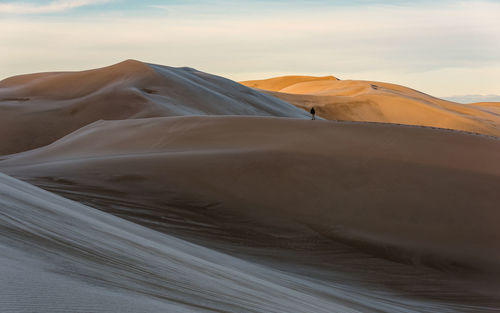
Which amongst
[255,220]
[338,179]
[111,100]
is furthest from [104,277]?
[111,100]

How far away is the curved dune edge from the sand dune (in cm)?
1173

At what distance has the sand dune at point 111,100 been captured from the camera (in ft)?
72.7

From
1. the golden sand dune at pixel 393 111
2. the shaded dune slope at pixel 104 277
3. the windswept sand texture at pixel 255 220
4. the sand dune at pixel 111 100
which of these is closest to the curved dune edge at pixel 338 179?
the windswept sand texture at pixel 255 220

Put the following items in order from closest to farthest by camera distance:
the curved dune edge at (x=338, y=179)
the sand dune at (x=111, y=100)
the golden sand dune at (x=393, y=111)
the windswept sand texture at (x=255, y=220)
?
the windswept sand texture at (x=255, y=220)
the curved dune edge at (x=338, y=179)
the sand dune at (x=111, y=100)
the golden sand dune at (x=393, y=111)

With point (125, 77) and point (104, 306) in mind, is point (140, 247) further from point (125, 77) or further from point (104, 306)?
point (125, 77)

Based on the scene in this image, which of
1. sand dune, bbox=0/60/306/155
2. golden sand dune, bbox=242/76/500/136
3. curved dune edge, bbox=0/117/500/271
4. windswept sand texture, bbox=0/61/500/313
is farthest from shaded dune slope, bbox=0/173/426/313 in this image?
golden sand dune, bbox=242/76/500/136

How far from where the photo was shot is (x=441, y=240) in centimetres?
625

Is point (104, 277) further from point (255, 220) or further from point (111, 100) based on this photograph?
point (111, 100)

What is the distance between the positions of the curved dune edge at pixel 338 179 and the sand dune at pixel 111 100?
1173 cm

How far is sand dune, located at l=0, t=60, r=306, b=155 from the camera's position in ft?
72.7

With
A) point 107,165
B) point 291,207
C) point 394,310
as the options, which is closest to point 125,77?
point 107,165

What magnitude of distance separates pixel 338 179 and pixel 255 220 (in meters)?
1.41

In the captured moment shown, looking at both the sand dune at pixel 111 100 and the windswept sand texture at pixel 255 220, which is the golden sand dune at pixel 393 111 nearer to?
the sand dune at pixel 111 100

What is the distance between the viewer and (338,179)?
7543 millimetres
